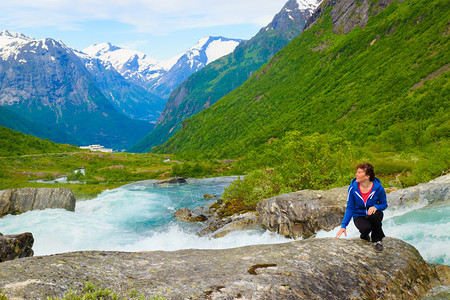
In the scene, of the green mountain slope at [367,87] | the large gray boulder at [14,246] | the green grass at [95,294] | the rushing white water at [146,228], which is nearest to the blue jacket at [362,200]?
the rushing white water at [146,228]

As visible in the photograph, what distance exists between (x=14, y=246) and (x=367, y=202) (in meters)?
18.3

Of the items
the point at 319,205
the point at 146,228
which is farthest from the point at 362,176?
the point at 146,228

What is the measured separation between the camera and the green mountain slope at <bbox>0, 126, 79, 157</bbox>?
10036 cm

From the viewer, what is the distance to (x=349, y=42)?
154 m

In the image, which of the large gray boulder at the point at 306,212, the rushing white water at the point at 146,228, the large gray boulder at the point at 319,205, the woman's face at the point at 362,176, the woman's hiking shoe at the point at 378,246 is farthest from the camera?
the large gray boulder at the point at 306,212

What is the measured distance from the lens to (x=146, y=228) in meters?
35.3

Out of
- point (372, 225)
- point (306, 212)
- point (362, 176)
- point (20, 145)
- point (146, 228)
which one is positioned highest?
point (20, 145)

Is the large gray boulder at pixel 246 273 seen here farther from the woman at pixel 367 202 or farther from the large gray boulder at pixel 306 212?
the large gray boulder at pixel 306 212

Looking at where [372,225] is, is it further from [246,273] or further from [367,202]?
[246,273]

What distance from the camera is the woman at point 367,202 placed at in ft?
30.3

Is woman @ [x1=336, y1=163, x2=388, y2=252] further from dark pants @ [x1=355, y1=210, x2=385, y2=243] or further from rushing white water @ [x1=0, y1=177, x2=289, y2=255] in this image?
rushing white water @ [x1=0, y1=177, x2=289, y2=255]

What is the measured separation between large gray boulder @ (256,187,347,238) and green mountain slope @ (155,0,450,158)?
31.5m

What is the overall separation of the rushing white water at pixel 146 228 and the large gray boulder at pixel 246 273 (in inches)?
151

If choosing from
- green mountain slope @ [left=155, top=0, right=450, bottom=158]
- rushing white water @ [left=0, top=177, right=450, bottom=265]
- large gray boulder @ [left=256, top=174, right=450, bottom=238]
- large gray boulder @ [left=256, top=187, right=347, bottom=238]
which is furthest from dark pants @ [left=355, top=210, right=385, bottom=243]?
green mountain slope @ [left=155, top=0, right=450, bottom=158]
